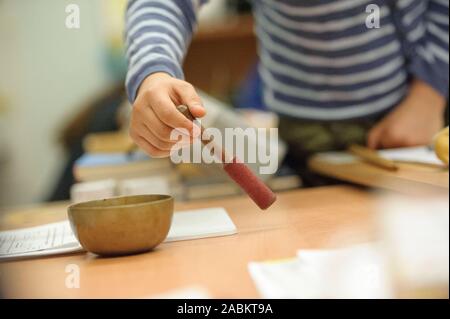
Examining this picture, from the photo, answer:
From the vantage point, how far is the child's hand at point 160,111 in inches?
21.2

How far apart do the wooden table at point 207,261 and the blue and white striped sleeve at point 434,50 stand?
0.34 meters

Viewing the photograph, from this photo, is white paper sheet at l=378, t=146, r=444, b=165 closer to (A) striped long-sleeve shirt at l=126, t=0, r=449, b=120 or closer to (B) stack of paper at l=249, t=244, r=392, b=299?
(A) striped long-sleeve shirt at l=126, t=0, r=449, b=120

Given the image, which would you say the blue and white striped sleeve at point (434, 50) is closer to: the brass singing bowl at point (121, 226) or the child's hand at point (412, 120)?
the child's hand at point (412, 120)

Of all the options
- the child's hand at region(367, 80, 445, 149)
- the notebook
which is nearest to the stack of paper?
the notebook

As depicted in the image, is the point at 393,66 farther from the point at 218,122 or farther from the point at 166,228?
the point at 166,228

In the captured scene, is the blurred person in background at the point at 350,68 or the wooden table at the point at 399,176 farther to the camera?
the blurred person in background at the point at 350,68

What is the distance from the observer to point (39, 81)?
132 cm

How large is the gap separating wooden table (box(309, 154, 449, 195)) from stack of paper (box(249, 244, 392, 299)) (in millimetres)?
206

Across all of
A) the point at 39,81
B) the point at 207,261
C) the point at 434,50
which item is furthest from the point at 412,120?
the point at 39,81

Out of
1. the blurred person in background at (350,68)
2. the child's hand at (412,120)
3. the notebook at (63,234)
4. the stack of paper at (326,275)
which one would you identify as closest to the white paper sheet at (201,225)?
the notebook at (63,234)

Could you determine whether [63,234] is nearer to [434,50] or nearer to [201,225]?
[201,225]

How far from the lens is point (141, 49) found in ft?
2.15

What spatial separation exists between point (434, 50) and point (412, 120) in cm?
11
